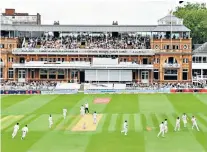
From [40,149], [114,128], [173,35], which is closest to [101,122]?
[114,128]

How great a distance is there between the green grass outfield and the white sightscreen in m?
12.6

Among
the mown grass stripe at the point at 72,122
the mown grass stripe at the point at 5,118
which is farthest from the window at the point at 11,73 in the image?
the mown grass stripe at the point at 72,122

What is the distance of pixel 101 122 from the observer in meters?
39.7

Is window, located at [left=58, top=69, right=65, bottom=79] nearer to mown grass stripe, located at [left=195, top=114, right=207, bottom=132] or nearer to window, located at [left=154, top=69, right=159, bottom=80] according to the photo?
window, located at [left=154, top=69, right=159, bottom=80]

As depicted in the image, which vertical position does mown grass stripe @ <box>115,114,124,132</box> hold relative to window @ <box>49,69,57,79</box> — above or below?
below

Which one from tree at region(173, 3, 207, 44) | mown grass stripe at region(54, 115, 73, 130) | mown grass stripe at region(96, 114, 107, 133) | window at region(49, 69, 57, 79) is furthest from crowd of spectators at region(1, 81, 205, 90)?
tree at region(173, 3, 207, 44)

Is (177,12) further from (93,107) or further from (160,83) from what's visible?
(93,107)

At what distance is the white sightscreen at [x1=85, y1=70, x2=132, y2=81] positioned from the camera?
75062 mm

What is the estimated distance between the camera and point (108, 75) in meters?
75.3

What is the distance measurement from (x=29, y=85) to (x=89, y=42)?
43.8ft

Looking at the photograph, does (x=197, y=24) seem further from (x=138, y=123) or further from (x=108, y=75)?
(x=138, y=123)

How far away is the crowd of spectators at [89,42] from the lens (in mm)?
77938

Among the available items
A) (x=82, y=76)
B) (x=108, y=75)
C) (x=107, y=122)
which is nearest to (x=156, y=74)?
(x=108, y=75)

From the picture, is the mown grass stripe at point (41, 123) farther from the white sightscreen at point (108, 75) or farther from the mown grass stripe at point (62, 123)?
the white sightscreen at point (108, 75)
